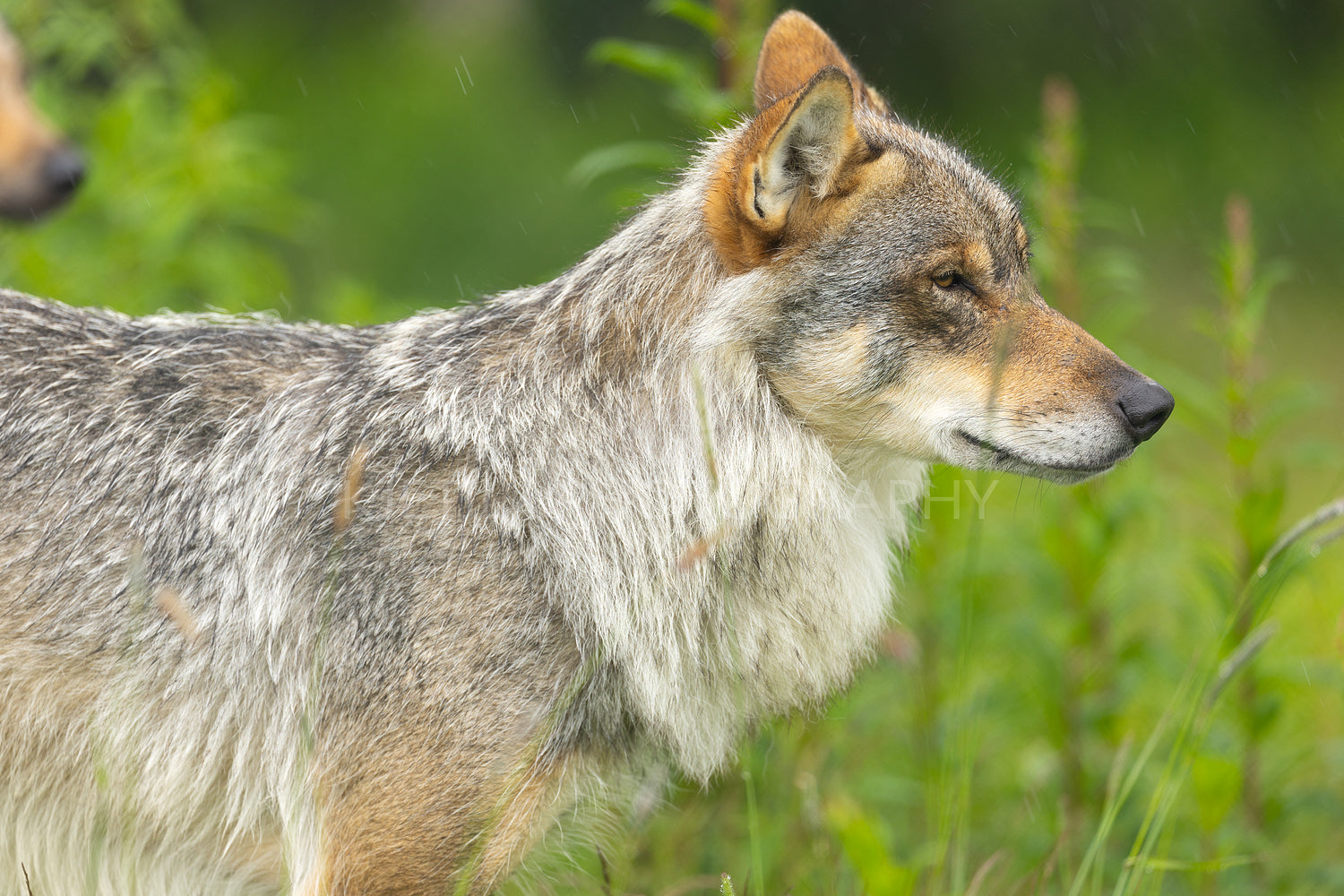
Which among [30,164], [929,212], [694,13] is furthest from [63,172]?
[929,212]

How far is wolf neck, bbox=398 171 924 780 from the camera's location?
3021mm

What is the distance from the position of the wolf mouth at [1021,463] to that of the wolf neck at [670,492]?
0.34 meters

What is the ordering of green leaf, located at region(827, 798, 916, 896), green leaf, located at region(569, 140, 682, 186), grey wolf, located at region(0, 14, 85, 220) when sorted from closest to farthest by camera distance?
green leaf, located at region(827, 798, 916, 896) < green leaf, located at region(569, 140, 682, 186) < grey wolf, located at region(0, 14, 85, 220)

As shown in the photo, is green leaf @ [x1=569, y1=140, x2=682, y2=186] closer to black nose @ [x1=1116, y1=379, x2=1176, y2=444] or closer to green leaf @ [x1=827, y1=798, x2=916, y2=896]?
black nose @ [x1=1116, y1=379, x2=1176, y2=444]

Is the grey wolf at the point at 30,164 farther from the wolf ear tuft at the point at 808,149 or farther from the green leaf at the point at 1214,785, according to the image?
the green leaf at the point at 1214,785

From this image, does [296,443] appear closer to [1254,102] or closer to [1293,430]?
[1293,430]

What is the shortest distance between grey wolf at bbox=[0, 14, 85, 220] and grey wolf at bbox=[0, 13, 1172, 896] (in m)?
2.05

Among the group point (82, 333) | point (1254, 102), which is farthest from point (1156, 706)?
point (1254, 102)

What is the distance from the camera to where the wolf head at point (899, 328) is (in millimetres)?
2996

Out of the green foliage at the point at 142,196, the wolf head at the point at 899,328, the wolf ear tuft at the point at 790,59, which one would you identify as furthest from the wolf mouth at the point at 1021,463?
the green foliage at the point at 142,196

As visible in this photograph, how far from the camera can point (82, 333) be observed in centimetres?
337

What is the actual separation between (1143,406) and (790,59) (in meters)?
1.48

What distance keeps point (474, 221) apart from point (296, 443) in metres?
10.1

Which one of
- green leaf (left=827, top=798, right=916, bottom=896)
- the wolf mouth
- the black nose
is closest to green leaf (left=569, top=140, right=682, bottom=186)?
the wolf mouth
